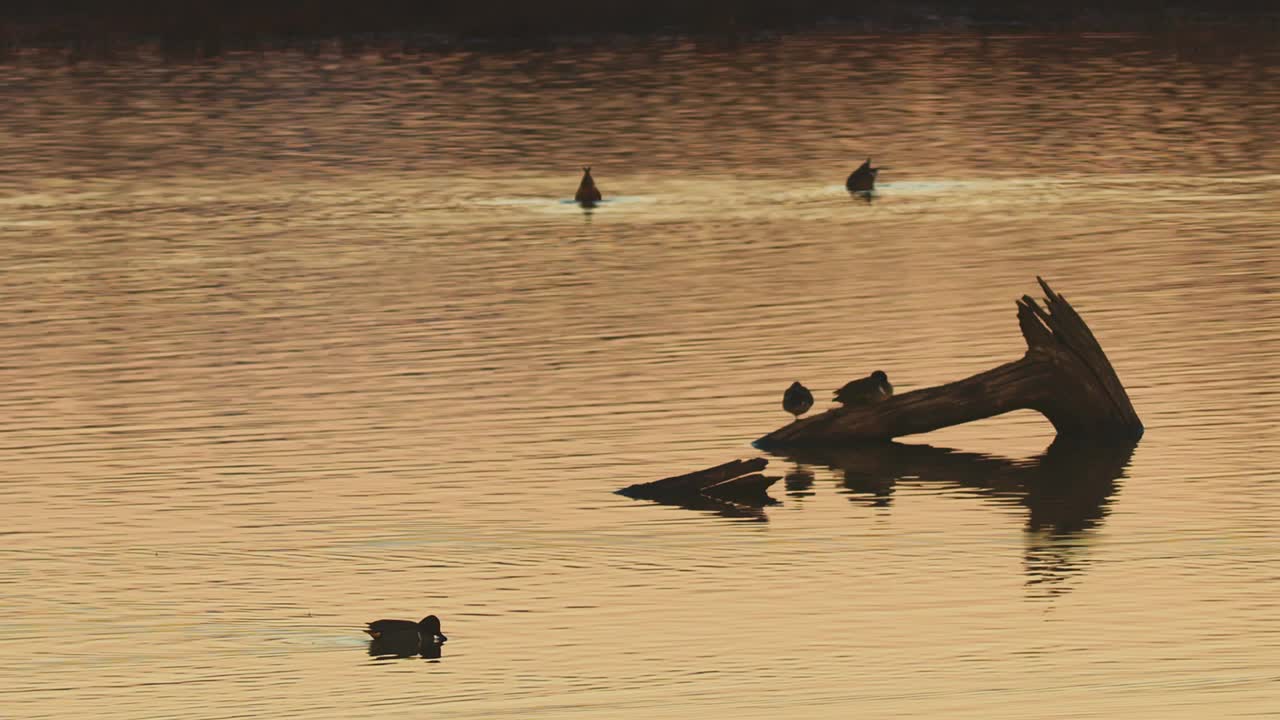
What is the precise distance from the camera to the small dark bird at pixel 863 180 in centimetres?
5175

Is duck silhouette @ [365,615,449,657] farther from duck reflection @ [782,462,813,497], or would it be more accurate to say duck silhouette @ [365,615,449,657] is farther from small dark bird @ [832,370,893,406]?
small dark bird @ [832,370,893,406]

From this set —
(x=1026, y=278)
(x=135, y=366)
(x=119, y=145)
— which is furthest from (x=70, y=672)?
(x=119, y=145)

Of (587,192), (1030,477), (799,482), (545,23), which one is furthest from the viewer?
(545,23)

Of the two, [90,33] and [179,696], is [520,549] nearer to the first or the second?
[179,696]

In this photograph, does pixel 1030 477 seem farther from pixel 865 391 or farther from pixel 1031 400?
pixel 865 391

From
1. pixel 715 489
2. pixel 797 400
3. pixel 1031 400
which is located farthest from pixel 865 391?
pixel 715 489

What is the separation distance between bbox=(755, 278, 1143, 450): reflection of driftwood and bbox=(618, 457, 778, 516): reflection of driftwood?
242cm

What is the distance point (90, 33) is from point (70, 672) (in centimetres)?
8241

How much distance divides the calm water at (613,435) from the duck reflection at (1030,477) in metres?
0.08

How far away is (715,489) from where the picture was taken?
24172 millimetres

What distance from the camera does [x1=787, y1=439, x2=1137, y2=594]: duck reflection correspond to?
75.0 ft

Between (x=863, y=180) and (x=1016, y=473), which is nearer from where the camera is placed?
(x=1016, y=473)

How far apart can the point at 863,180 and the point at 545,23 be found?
49.8 metres

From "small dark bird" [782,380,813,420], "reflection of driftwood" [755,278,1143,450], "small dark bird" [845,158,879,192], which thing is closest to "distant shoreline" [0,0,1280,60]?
"small dark bird" [845,158,879,192]
